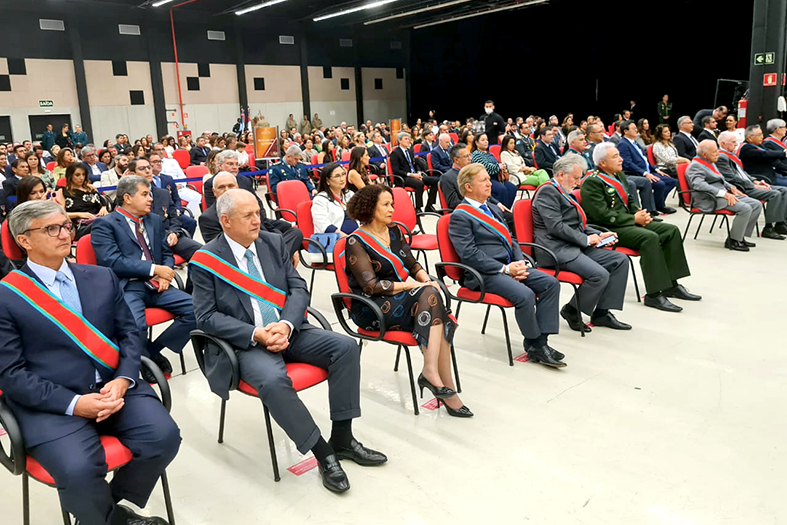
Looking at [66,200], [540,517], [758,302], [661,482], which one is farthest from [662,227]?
[66,200]

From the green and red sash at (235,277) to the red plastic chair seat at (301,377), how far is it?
0.99ft

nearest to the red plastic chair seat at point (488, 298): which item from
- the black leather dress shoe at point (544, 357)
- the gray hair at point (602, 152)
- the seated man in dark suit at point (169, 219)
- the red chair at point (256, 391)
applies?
the black leather dress shoe at point (544, 357)

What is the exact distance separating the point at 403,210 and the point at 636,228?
1772mm

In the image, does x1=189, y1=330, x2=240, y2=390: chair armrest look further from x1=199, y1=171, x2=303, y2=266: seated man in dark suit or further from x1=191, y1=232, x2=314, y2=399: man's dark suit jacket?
x1=199, y1=171, x2=303, y2=266: seated man in dark suit

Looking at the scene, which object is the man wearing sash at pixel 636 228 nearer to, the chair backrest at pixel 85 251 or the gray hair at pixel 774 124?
the chair backrest at pixel 85 251

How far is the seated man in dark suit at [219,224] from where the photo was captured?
13.1ft

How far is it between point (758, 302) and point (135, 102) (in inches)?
673

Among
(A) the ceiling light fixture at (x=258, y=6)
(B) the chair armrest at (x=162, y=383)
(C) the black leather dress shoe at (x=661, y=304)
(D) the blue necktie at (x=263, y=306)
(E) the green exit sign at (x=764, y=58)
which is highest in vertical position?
(A) the ceiling light fixture at (x=258, y=6)

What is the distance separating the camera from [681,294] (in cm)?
470

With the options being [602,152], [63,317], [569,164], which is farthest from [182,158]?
[63,317]

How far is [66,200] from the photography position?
532 centimetres

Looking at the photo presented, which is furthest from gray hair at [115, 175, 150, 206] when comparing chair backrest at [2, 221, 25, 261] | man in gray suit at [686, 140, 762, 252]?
man in gray suit at [686, 140, 762, 252]

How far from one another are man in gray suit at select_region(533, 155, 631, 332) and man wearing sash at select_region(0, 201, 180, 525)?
2.74 metres

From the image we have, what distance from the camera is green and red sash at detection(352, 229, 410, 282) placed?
315 centimetres
